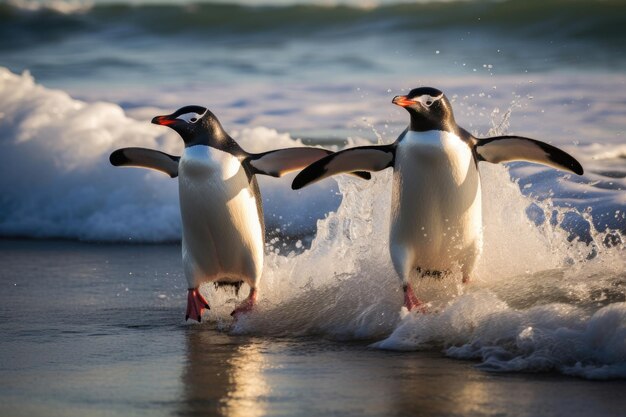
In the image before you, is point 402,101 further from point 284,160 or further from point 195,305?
point 195,305

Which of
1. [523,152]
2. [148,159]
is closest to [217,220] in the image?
[148,159]

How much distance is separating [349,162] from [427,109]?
0.52m

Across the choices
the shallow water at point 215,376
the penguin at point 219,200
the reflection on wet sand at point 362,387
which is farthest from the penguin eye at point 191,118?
the reflection on wet sand at point 362,387

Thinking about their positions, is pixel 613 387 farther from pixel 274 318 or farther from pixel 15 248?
pixel 15 248

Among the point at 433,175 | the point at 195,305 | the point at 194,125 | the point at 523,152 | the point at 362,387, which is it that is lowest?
the point at 362,387

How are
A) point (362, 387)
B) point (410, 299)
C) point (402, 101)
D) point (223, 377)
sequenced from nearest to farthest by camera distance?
point (362, 387) → point (223, 377) → point (402, 101) → point (410, 299)

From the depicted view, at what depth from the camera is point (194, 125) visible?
606 cm

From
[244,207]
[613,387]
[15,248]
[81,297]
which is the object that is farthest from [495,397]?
[15,248]

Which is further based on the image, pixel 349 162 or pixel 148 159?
pixel 148 159

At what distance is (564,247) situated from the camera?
6430mm

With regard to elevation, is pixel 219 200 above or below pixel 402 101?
below

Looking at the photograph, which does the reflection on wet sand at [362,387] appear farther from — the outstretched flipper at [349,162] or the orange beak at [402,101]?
the orange beak at [402,101]

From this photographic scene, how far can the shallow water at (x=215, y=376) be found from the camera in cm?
407

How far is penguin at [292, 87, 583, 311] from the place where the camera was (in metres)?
5.64
